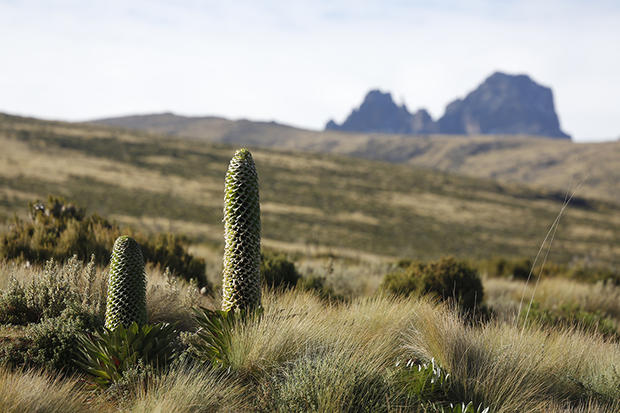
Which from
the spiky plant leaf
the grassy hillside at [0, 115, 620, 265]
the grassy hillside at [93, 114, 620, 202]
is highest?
the grassy hillside at [93, 114, 620, 202]

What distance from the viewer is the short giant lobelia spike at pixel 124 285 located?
3811 mm

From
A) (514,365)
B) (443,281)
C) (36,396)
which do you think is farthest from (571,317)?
(36,396)

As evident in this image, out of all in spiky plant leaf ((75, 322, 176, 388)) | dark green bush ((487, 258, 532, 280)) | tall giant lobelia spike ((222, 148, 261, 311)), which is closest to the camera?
spiky plant leaf ((75, 322, 176, 388))

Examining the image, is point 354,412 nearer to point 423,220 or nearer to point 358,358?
point 358,358

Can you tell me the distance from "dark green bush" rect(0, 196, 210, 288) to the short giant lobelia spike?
2838 mm

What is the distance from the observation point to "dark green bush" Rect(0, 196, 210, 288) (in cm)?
689

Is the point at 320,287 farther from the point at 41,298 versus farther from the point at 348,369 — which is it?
the point at 348,369

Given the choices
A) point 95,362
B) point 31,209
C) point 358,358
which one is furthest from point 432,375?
point 31,209

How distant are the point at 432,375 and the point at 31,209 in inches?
320

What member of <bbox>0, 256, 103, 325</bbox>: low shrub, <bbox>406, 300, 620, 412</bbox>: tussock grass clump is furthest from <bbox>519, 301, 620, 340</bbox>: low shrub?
<bbox>0, 256, 103, 325</bbox>: low shrub

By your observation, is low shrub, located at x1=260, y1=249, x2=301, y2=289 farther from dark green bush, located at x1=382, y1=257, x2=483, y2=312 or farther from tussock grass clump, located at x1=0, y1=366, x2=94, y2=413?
tussock grass clump, located at x1=0, y1=366, x2=94, y2=413

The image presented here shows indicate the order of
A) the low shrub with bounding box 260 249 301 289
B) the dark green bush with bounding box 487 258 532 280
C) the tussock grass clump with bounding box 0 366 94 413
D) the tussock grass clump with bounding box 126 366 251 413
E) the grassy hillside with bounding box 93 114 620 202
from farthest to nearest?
the grassy hillside with bounding box 93 114 620 202
the dark green bush with bounding box 487 258 532 280
the low shrub with bounding box 260 249 301 289
the tussock grass clump with bounding box 126 366 251 413
the tussock grass clump with bounding box 0 366 94 413

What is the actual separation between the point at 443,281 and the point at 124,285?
232 inches

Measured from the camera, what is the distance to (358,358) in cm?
381
